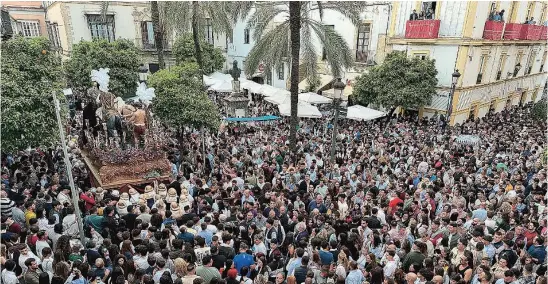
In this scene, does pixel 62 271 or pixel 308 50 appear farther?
pixel 308 50

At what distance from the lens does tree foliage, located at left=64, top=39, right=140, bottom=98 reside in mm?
21391

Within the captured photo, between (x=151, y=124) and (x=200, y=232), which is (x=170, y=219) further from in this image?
(x=151, y=124)

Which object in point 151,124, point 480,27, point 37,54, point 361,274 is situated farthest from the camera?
point 480,27

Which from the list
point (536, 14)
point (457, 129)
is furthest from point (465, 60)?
point (536, 14)

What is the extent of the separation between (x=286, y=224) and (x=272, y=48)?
→ 30.8 ft

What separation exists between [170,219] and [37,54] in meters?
6.42

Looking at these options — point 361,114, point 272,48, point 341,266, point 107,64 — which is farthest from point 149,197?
point 107,64

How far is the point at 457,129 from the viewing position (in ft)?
66.1

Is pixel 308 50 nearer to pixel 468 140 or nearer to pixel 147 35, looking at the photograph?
pixel 468 140

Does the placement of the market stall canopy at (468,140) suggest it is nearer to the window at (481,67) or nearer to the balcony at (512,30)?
the window at (481,67)

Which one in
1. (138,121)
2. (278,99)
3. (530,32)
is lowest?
(278,99)

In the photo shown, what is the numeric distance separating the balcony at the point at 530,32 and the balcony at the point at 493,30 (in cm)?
330

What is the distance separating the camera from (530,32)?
26.3 m

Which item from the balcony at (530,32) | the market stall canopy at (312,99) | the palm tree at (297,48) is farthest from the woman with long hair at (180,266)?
the balcony at (530,32)
